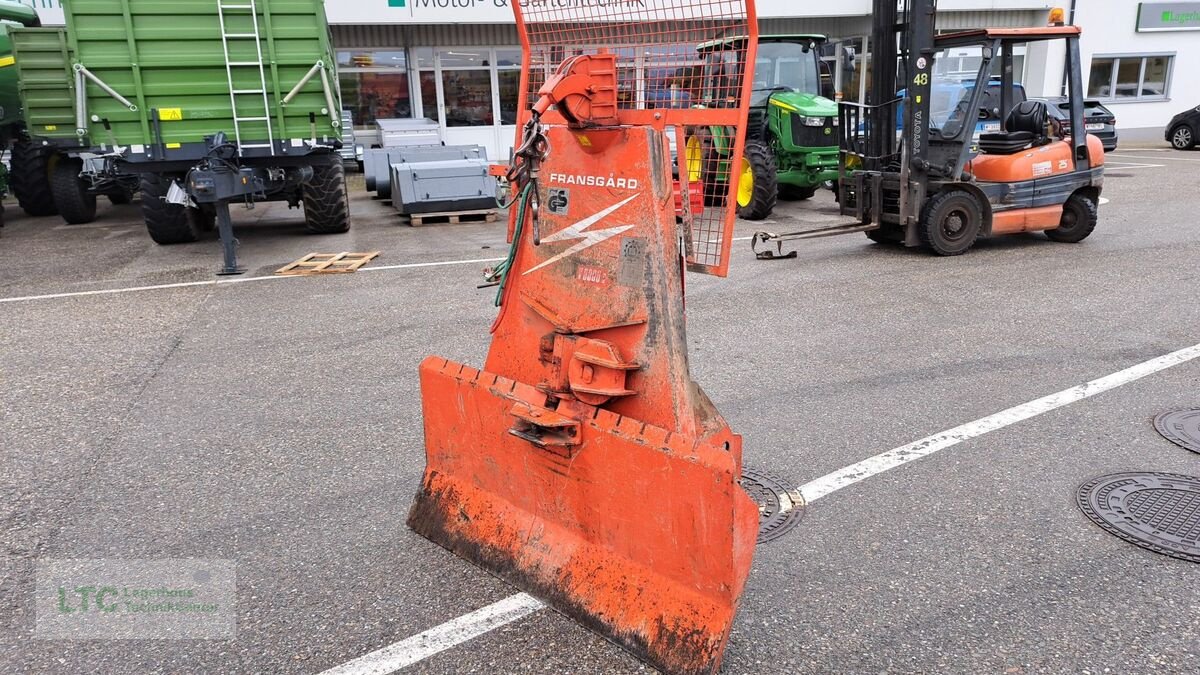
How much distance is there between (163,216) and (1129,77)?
87.6 feet

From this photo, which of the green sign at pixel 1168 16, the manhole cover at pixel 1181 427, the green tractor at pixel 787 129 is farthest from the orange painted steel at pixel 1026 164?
the green sign at pixel 1168 16

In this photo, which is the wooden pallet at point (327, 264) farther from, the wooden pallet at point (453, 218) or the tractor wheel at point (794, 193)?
the tractor wheel at point (794, 193)

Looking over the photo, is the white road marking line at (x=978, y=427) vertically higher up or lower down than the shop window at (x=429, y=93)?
lower down

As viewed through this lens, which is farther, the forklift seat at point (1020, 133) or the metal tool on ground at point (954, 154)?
the forklift seat at point (1020, 133)

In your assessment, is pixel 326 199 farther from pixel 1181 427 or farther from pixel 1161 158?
pixel 1161 158

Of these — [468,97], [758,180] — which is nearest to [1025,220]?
[758,180]

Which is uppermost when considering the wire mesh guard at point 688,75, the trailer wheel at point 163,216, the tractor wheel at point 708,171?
the wire mesh guard at point 688,75

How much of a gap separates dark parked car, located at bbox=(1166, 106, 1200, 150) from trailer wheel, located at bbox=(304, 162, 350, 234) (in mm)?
21531

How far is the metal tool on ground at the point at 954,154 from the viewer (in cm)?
909

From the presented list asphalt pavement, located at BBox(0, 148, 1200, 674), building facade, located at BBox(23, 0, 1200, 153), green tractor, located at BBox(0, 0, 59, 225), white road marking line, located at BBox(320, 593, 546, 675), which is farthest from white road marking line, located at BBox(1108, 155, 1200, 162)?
green tractor, located at BBox(0, 0, 59, 225)

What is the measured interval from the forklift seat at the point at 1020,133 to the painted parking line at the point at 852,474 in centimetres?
429

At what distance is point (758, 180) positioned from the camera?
1252 cm

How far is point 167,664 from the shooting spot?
300cm

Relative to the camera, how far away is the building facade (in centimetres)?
1981
